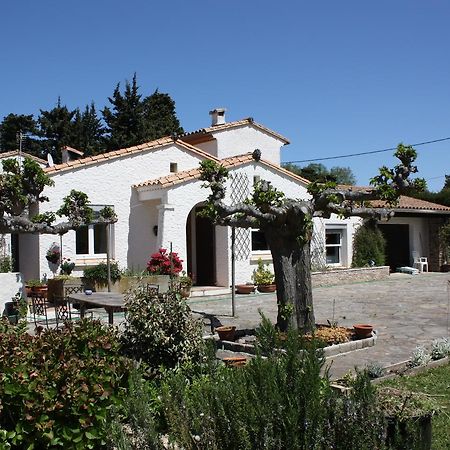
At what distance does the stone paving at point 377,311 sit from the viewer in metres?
9.65

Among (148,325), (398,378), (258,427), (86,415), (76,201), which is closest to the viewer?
(258,427)

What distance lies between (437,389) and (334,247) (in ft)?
59.7

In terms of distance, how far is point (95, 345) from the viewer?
5.07 m

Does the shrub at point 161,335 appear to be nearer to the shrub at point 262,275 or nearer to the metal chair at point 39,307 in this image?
the metal chair at point 39,307

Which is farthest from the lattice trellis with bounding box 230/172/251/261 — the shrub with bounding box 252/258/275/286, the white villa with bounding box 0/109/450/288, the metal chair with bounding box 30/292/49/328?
the metal chair with bounding box 30/292/49/328

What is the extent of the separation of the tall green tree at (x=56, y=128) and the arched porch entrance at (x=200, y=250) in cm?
2055

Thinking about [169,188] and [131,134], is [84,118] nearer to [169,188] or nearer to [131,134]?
[131,134]

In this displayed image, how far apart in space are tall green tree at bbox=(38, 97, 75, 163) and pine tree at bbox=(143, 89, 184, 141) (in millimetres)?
6159

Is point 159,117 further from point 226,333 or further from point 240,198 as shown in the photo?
point 226,333

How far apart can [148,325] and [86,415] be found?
1.97 metres

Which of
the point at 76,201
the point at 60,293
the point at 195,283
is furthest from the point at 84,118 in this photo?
the point at 76,201

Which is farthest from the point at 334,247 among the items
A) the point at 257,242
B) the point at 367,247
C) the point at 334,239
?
the point at 257,242

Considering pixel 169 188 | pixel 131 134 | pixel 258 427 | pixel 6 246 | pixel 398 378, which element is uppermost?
pixel 131 134

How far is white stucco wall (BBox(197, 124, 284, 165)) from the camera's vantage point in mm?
Answer: 24734
